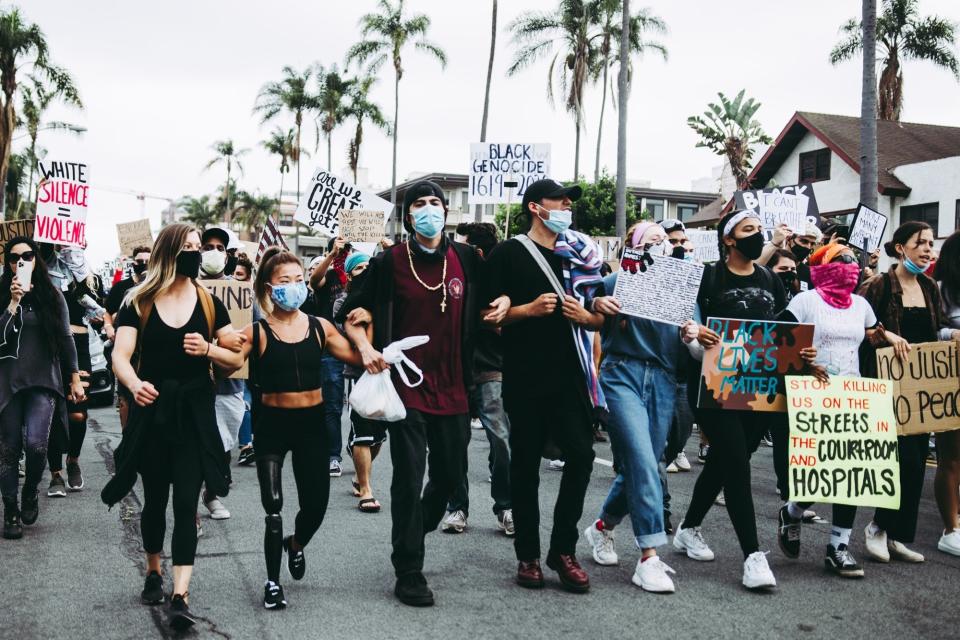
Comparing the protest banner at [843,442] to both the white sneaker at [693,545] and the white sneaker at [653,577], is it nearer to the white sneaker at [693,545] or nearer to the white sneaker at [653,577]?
the white sneaker at [693,545]

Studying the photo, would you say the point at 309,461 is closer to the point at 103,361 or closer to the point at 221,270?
the point at 221,270

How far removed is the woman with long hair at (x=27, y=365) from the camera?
6.45m

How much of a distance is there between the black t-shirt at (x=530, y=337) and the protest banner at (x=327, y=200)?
627 cm

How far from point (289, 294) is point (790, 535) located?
3.20 meters

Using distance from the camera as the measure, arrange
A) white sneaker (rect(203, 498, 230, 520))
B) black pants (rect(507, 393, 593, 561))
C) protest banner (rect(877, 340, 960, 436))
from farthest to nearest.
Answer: white sneaker (rect(203, 498, 230, 520)) → protest banner (rect(877, 340, 960, 436)) → black pants (rect(507, 393, 593, 561))

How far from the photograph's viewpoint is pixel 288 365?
495cm

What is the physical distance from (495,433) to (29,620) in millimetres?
3110

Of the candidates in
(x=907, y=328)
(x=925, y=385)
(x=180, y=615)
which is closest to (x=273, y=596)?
(x=180, y=615)

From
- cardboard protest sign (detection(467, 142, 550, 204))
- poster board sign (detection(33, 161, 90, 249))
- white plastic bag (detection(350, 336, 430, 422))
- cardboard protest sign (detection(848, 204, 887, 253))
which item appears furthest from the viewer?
cardboard protest sign (detection(467, 142, 550, 204))

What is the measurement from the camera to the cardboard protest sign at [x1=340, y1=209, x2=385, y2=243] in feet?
35.0

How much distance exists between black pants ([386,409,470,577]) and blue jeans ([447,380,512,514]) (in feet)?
4.38

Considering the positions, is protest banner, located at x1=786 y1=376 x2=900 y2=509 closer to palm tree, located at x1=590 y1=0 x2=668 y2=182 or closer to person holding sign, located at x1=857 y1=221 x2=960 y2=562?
person holding sign, located at x1=857 y1=221 x2=960 y2=562

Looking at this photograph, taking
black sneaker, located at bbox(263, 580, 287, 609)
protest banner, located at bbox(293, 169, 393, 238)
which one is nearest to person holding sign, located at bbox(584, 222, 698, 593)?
black sneaker, located at bbox(263, 580, 287, 609)

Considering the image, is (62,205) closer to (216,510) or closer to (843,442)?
(216,510)
